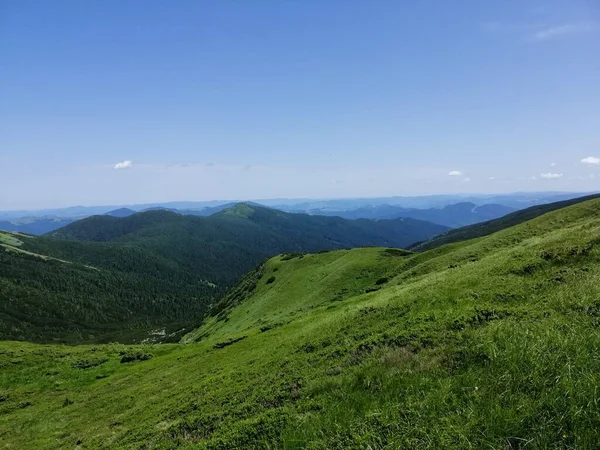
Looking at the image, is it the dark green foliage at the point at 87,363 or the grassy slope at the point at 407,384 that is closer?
the grassy slope at the point at 407,384

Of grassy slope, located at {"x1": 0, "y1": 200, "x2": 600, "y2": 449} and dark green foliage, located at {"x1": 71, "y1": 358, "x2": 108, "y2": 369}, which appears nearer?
grassy slope, located at {"x1": 0, "y1": 200, "x2": 600, "y2": 449}

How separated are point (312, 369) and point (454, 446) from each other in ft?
32.0

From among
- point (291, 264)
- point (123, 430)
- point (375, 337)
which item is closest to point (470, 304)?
point (375, 337)

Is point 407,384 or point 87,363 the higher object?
point 407,384

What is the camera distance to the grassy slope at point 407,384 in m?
9.48

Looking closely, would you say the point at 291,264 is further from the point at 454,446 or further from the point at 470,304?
the point at 454,446

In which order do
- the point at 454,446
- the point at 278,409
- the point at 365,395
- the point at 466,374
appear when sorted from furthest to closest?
the point at 278,409, the point at 365,395, the point at 466,374, the point at 454,446

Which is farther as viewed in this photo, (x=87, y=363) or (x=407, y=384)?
(x=87, y=363)

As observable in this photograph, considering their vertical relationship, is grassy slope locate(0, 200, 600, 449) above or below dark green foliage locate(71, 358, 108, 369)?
above

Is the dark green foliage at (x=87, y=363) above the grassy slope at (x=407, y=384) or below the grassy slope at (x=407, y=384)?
below

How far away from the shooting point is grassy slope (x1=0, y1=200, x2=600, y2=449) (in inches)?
373

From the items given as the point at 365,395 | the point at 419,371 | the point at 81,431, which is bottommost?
the point at 81,431

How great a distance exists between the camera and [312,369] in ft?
58.5

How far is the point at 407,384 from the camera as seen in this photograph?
12375mm
